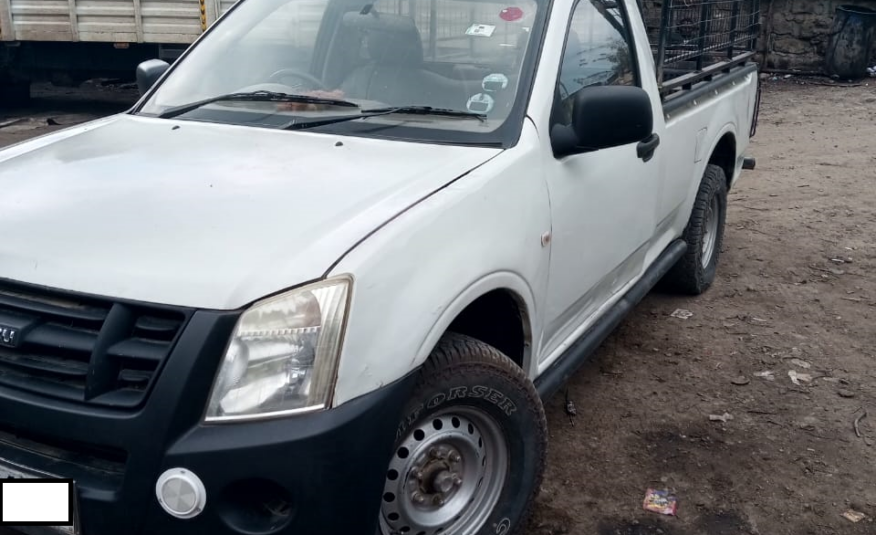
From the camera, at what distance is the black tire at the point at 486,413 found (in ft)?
7.73

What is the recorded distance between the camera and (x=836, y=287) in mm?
5543

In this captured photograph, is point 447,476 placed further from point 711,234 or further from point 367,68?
point 711,234

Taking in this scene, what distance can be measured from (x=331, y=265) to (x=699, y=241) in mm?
3519

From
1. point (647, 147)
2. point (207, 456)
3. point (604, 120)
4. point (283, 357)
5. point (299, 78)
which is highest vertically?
point (299, 78)

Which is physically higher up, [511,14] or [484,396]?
[511,14]

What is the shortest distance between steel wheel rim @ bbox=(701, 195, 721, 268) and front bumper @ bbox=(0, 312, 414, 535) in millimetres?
3803

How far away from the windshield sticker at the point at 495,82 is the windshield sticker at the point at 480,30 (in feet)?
0.72

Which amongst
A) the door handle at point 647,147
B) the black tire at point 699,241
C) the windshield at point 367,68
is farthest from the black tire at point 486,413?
the black tire at point 699,241

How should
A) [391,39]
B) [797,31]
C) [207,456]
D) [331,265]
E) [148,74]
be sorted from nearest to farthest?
[207,456] → [331,265] → [391,39] → [148,74] → [797,31]

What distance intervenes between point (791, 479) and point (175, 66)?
2964mm

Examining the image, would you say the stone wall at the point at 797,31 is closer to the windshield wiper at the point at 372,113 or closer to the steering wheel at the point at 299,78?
the steering wheel at the point at 299,78

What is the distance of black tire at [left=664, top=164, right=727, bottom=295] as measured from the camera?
16.6 ft

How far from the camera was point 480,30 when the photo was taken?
325 cm

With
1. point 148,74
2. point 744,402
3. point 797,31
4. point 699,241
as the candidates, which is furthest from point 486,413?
point 797,31
